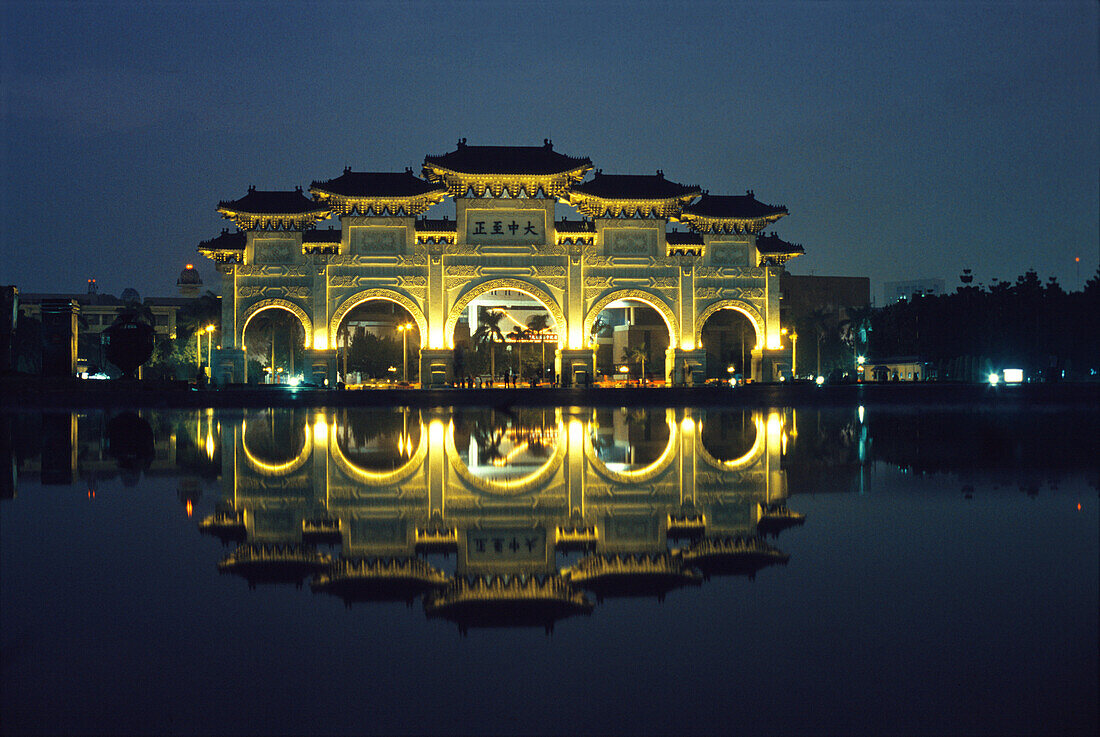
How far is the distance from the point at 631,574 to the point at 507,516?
2.28m

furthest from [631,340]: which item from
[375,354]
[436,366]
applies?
[436,366]

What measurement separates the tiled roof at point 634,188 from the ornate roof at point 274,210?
12.8 metres

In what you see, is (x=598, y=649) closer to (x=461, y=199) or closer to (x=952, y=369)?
(x=461, y=199)

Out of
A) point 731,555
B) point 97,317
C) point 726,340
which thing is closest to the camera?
point 731,555

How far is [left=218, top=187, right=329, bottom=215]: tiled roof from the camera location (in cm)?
4294

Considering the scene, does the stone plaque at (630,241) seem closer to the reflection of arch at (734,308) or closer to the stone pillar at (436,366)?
the reflection of arch at (734,308)

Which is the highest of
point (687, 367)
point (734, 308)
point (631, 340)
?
point (734, 308)

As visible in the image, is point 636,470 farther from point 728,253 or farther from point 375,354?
point 375,354

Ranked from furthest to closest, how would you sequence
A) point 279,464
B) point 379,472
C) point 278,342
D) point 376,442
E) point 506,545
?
1. point 278,342
2. point 376,442
3. point 279,464
4. point 379,472
5. point 506,545

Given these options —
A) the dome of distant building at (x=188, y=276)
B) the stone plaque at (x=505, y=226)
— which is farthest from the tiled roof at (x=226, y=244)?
the dome of distant building at (x=188, y=276)

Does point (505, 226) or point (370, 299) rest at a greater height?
point (505, 226)

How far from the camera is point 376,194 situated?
42.1 m

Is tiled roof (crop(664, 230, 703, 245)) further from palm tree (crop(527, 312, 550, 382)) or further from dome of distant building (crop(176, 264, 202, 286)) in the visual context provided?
dome of distant building (crop(176, 264, 202, 286))

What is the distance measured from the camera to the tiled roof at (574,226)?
1736 inches
